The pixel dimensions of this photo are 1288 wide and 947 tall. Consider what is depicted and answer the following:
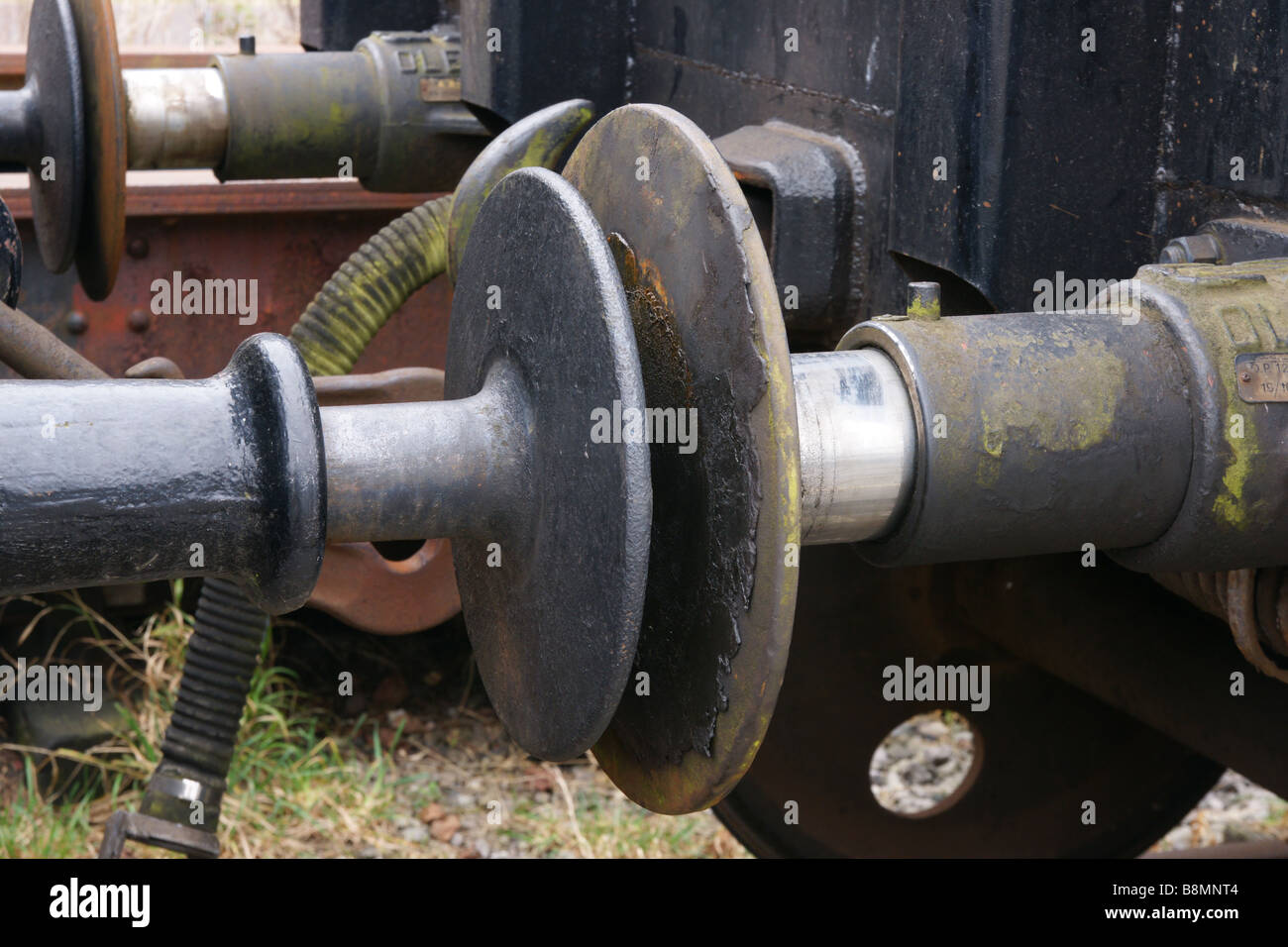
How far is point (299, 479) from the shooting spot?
106 cm

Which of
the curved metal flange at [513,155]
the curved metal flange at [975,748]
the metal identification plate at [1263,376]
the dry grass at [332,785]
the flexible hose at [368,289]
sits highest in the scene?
the curved metal flange at [513,155]

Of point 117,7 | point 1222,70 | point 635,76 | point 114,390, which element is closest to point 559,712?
point 114,390

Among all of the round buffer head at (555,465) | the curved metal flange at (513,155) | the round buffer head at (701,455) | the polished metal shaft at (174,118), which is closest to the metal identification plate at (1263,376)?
the round buffer head at (701,455)

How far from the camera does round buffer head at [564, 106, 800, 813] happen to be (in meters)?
1.07

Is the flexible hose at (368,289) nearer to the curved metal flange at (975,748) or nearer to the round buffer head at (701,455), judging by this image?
the curved metal flange at (975,748)

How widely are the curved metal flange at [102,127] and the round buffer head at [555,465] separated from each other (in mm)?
961

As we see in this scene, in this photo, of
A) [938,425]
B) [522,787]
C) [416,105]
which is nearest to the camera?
[938,425]

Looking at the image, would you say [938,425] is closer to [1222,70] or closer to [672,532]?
[672,532]

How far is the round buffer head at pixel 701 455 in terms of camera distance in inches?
42.2

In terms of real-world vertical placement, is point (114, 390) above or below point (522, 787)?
above

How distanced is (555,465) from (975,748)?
137cm

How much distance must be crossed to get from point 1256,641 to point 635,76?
1369 mm

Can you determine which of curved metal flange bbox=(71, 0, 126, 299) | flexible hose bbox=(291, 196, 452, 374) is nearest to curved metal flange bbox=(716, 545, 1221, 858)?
flexible hose bbox=(291, 196, 452, 374)

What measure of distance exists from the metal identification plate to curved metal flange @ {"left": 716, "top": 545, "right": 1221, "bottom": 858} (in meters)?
0.79
